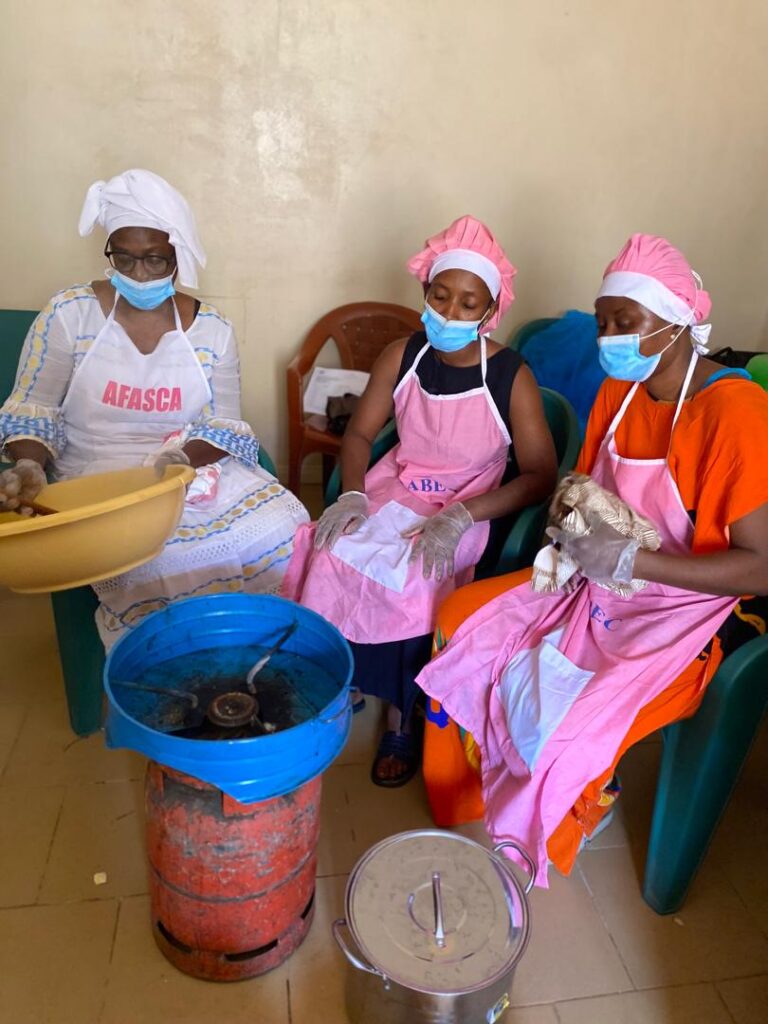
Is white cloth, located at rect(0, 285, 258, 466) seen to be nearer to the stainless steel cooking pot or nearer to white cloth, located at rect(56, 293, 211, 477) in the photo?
white cloth, located at rect(56, 293, 211, 477)

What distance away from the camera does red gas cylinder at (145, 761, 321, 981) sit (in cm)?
121

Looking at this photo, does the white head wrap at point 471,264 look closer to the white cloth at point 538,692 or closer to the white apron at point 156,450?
the white apron at point 156,450

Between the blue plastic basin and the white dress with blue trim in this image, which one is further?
the white dress with blue trim

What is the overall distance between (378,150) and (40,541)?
2326mm

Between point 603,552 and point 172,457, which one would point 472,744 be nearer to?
point 603,552

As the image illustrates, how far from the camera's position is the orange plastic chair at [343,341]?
289 centimetres

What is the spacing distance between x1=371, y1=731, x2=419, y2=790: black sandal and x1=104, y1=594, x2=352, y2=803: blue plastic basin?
64 centimetres

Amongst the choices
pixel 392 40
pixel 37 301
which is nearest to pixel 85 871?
pixel 37 301

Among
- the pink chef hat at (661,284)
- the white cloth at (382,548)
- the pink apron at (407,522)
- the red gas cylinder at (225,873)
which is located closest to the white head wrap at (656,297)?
the pink chef hat at (661,284)

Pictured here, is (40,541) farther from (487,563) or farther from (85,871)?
(487,563)

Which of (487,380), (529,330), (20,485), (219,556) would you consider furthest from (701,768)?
(529,330)

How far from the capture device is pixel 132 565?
1334mm

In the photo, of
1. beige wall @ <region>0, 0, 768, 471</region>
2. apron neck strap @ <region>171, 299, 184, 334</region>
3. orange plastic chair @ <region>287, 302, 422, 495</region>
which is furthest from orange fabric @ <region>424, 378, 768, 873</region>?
beige wall @ <region>0, 0, 768, 471</region>

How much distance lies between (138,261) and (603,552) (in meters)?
1.28
